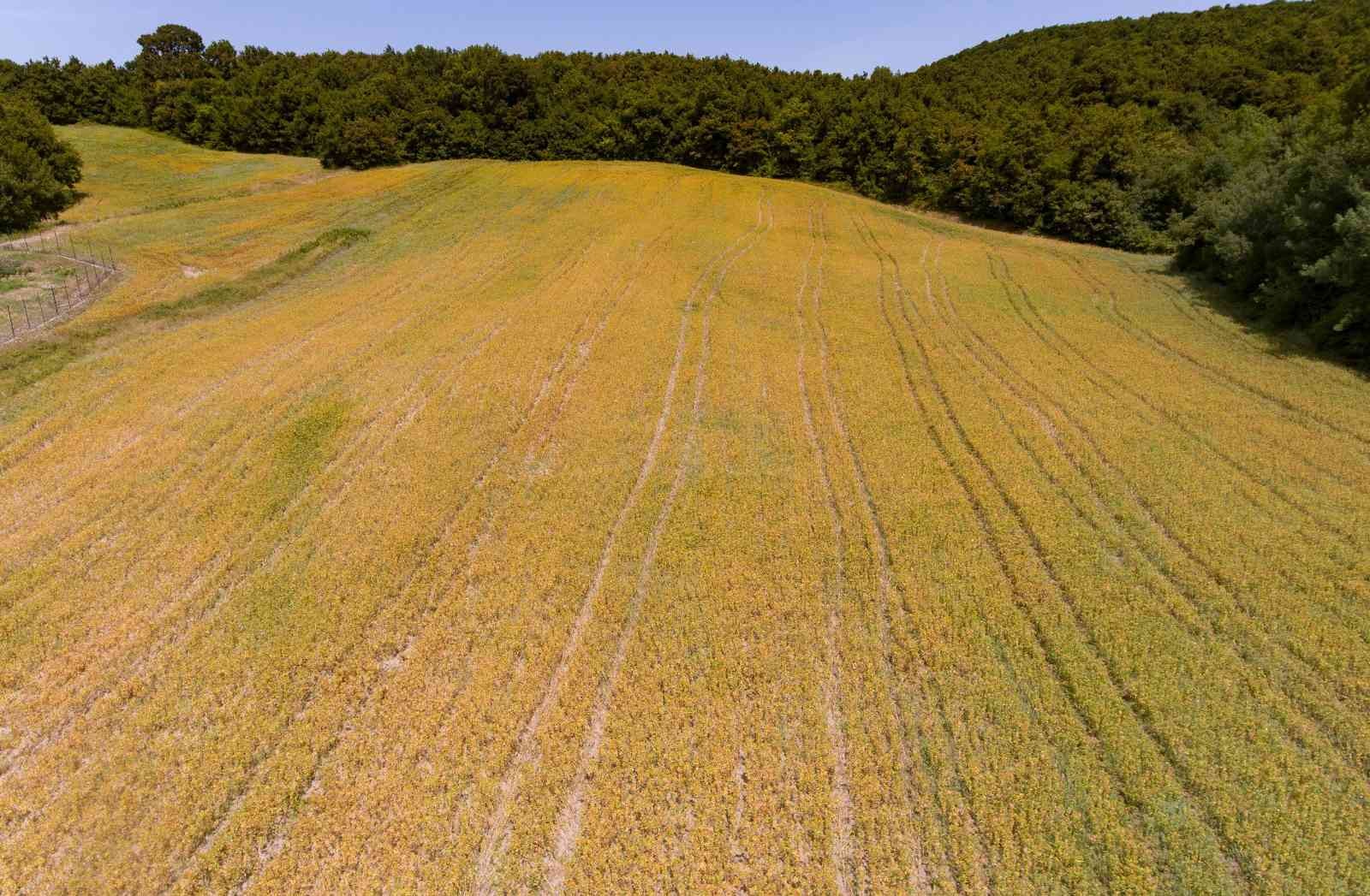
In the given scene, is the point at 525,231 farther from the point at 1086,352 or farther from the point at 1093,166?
the point at 1093,166

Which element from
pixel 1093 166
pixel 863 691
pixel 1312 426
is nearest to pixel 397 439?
pixel 863 691

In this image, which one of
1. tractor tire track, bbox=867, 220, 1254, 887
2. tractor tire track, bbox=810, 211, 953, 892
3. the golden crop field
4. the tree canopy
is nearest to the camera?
tractor tire track, bbox=810, 211, 953, 892

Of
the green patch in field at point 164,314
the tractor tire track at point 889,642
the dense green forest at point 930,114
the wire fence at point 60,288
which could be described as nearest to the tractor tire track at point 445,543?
the tractor tire track at point 889,642

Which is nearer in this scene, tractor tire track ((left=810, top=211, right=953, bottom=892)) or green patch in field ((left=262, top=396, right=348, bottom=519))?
tractor tire track ((left=810, top=211, right=953, bottom=892))

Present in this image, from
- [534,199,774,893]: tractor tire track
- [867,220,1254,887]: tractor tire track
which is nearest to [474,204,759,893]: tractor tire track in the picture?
[534,199,774,893]: tractor tire track

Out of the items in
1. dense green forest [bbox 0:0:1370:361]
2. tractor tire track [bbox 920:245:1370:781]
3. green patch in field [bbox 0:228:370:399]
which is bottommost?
tractor tire track [bbox 920:245:1370:781]

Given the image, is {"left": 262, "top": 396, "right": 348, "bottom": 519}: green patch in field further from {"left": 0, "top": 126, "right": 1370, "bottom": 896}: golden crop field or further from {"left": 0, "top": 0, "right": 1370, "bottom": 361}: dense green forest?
{"left": 0, "top": 0, "right": 1370, "bottom": 361}: dense green forest

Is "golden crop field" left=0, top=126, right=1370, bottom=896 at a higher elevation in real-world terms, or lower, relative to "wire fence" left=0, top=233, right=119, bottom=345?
lower
